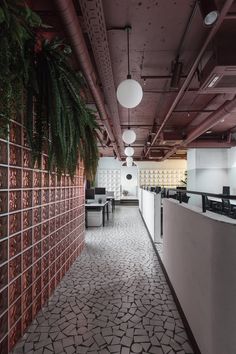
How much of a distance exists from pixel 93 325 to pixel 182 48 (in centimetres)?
311

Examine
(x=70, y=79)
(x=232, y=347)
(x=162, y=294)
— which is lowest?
(x=162, y=294)

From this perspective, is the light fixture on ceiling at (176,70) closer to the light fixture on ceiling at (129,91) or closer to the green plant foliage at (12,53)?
the light fixture on ceiling at (129,91)

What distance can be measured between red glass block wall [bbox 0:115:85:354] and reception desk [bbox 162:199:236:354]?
4.26 ft

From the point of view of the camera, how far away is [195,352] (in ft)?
5.84

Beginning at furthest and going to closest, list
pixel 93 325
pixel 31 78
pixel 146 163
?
pixel 146 163 → pixel 93 325 → pixel 31 78

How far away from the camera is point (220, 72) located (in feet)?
8.54

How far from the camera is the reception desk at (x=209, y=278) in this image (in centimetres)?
130

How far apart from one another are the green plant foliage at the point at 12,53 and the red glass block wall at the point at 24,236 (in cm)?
35

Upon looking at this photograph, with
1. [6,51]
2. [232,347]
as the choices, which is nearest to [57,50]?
[6,51]

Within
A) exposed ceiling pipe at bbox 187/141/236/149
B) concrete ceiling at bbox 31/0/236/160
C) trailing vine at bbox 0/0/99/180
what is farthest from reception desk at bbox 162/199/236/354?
exposed ceiling pipe at bbox 187/141/236/149

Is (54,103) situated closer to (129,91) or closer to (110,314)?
(129,91)

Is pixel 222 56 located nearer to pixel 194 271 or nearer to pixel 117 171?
pixel 194 271

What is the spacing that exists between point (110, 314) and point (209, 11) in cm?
282

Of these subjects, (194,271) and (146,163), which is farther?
(146,163)
